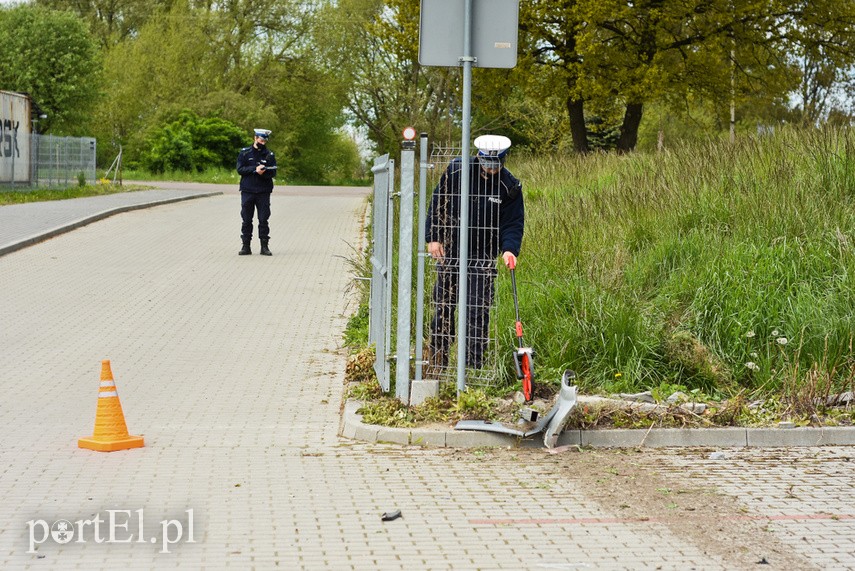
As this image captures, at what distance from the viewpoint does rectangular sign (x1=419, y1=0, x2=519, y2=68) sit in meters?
7.94

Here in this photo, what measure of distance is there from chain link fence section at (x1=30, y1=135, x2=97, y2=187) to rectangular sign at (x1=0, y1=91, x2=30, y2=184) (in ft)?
1.26

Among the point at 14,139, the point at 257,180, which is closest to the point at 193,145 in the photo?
the point at 14,139

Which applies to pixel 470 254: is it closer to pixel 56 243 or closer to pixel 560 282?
pixel 560 282

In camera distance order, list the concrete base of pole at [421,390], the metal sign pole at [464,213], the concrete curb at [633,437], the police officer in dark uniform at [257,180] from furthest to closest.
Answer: the police officer in dark uniform at [257,180], the concrete base of pole at [421,390], the metal sign pole at [464,213], the concrete curb at [633,437]

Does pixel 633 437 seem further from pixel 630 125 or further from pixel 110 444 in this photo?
pixel 630 125

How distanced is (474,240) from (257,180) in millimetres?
9791

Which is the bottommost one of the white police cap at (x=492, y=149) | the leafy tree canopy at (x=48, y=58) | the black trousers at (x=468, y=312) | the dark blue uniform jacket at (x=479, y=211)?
the black trousers at (x=468, y=312)

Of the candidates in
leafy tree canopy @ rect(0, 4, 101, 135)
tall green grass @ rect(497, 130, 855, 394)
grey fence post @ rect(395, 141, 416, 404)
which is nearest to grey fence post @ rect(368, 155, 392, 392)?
grey fence post @ rect(395, 141, 416, 404)

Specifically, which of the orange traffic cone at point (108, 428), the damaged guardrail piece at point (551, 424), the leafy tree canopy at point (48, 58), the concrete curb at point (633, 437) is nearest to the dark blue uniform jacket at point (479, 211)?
the damaged guardrail piece at point (551, 424)

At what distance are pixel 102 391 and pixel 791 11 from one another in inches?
1141

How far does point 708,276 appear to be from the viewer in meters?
9.73

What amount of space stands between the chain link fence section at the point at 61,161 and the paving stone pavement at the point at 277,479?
76.4ft

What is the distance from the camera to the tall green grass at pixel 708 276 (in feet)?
28.1

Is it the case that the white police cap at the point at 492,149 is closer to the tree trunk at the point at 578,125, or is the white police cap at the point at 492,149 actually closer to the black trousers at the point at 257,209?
the black trousers at the point at 257,209
